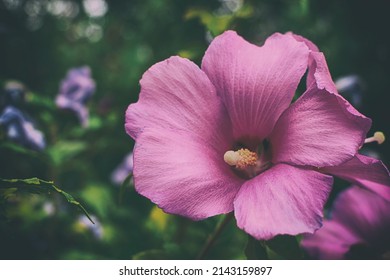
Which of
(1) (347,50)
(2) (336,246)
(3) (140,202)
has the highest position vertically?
(1) (347,50)

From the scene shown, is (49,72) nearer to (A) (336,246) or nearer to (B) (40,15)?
(B) (40,15)

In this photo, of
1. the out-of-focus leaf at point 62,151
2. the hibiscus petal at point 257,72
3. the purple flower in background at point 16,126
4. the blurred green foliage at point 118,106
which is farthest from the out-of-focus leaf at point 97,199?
the hibiscus petal at point 257,72

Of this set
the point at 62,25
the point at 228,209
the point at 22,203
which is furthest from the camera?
the point at 62,25

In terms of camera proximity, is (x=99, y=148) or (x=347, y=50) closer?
(x=99, y=148)

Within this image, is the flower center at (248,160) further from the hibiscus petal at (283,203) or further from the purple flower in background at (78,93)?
the purple flower in background at (78,93)

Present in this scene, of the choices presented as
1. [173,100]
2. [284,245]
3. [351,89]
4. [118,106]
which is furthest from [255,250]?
[118,106]

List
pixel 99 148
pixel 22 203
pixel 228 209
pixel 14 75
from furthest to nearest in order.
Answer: pixel 14 75 → pixel 99 148 → pixel 22 203 → pixel 228 209

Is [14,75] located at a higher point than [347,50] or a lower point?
higher
